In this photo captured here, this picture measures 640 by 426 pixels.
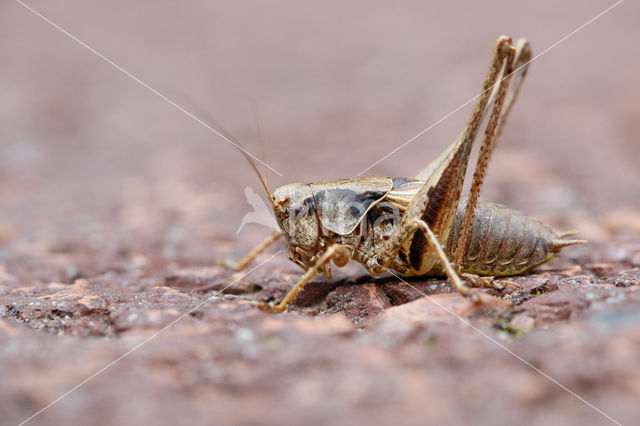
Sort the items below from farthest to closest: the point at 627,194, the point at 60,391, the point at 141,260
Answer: the point at 627,194 → the point at 141,260 → the point at 60,391

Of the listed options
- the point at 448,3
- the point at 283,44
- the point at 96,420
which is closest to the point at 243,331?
the point at 96,420

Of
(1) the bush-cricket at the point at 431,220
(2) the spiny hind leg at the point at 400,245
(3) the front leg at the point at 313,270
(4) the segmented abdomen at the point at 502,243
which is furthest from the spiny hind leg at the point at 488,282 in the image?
(3) the front leg at the point at 313,270

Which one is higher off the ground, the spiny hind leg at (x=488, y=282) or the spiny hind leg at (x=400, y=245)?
the spiny hind leg at (x=400, y=245)

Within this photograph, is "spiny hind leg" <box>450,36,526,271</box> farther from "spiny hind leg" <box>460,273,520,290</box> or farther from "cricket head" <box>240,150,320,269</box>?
"cricket head" <box>240,150,320,269</box>

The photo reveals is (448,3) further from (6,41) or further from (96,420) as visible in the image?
(96,420)

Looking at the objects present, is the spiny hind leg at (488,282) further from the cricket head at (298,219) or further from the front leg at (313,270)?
the cricket head at (298,219)
